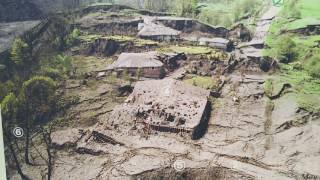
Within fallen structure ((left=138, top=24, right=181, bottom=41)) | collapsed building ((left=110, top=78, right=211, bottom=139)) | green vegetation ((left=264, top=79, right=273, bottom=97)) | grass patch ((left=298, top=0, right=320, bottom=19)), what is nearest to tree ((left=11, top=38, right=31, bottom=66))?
collapsed building ((left=110, top=78, right=211, bottom=139))

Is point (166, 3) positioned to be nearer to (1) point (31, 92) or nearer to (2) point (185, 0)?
(2) point (185, 0)

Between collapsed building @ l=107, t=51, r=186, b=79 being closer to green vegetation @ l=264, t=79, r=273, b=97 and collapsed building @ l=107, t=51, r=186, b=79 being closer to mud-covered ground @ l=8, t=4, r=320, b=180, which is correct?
mud-covered ground @ l=8, t=4, r=320, b=180

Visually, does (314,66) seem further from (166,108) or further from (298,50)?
(166,108)

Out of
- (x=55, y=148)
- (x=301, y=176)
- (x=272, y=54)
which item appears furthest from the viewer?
(x=272, y=54)

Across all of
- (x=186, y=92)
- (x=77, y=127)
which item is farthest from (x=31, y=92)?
(x=186, y=92)

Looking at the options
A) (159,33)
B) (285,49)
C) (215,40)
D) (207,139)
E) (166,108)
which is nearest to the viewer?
(207,139)

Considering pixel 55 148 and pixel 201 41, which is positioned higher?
pixel 201 41

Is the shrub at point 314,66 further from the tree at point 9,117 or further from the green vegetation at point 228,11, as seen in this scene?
the tree at point 9,117

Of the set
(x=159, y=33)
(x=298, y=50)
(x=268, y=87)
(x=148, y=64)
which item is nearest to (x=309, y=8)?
(x=298, y=50)
